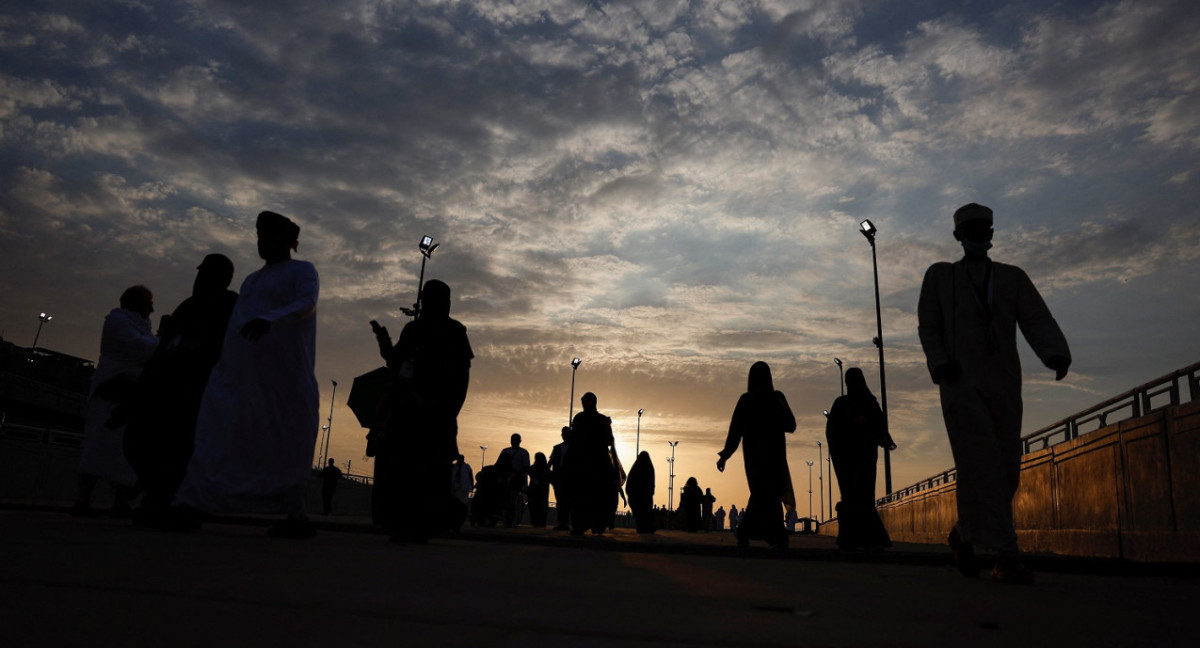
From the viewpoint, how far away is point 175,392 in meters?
6.23

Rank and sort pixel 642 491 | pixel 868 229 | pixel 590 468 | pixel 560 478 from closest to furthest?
pixel 590 468 < pixel 560 478 < pixel 642 491 < pixel 868 229

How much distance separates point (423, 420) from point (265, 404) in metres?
1.17

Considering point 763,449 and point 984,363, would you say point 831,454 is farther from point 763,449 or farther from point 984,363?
point 984,363

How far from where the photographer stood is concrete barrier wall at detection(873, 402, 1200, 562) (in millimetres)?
7496

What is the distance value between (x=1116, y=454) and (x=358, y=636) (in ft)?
32.2

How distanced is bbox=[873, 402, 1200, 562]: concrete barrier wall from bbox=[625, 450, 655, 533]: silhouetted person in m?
7.22

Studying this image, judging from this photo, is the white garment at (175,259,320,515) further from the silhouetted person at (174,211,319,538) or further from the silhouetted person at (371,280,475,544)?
the silhouetted person at (371,280,475,544)

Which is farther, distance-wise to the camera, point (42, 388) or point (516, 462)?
point (42, 388)

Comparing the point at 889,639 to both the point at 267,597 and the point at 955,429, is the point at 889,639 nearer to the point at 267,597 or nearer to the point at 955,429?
the point at 267,597

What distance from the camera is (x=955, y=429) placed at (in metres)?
4.93

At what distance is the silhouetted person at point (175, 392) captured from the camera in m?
6.06

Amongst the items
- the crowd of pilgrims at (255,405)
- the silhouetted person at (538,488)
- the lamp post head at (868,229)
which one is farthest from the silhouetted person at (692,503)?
the crowd of pilgrims at (255,405)

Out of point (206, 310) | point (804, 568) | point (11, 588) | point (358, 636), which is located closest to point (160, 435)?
point (206, 310)

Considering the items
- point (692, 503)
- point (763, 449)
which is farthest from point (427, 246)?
point (763, 449)
